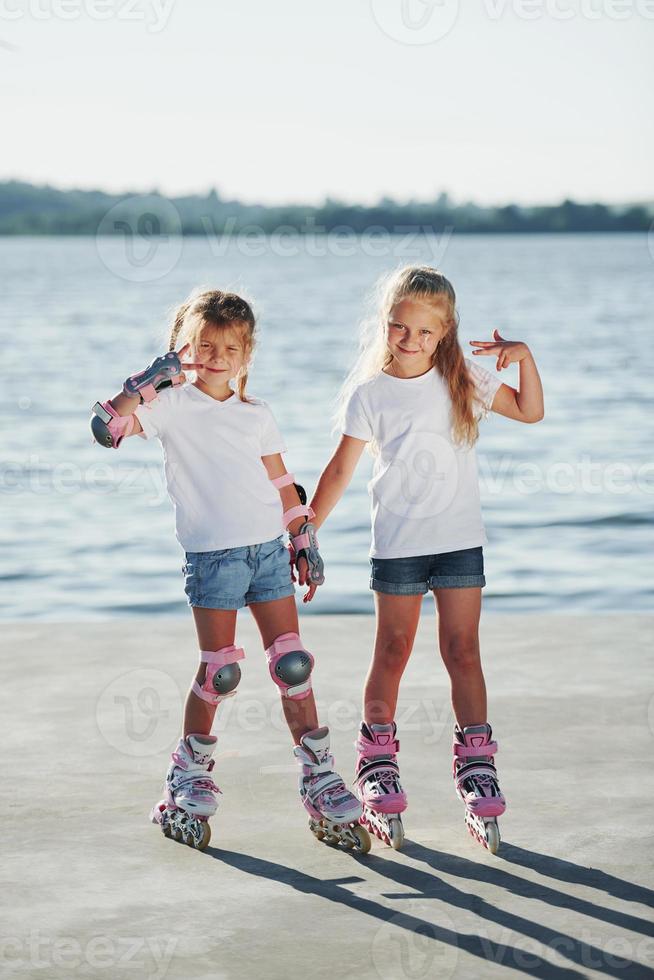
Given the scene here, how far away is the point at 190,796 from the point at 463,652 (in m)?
0.80

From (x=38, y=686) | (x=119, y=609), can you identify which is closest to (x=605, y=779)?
(x=38, y=686)

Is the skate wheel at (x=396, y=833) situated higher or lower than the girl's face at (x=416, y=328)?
lower

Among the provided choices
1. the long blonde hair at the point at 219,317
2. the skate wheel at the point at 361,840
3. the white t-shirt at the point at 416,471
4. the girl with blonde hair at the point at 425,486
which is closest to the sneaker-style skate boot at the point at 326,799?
the skate wheel at the point at 361,840

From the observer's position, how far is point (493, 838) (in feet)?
11.9

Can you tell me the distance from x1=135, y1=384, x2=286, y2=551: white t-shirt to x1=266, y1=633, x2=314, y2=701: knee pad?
27 centimetres

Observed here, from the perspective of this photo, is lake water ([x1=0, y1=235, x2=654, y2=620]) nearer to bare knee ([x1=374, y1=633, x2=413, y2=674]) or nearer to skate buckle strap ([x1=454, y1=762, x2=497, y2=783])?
bare knee ([x1=374, y1=633, x2=413, y2=674])

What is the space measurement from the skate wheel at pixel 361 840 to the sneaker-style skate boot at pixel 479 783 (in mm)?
271

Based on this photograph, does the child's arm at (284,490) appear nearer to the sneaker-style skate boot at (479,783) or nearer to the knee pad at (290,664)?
the knee pad at (290,664)

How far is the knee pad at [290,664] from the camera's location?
3.73 meters

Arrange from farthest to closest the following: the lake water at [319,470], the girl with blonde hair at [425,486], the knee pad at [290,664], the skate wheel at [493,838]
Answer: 1. the lake water at [319,470]
2. the girl with blonde hair at [425,486]
3. the knee pad at [290,664]
4. the skate wheel at [493,838]

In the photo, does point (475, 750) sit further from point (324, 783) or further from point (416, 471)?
point (416, 471)

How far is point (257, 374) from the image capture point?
87.4 ft

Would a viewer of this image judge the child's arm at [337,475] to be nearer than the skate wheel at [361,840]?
No

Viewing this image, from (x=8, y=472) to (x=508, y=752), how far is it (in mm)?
11224
